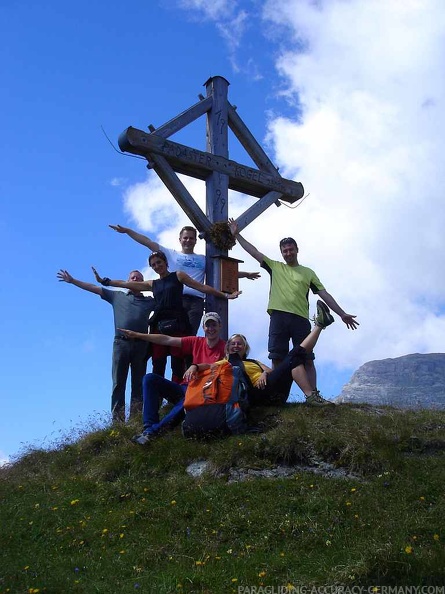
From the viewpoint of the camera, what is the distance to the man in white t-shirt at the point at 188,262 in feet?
29.2

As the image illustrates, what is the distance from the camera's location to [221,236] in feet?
31.2

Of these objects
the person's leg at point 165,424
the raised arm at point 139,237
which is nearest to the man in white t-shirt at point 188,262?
the raised arm at point 139,237

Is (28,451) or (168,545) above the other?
(28,451)

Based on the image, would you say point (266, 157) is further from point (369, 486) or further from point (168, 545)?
point (168, 545)

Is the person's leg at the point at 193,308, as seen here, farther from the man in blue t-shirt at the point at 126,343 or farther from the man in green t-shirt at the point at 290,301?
the man in green t-shirt at the point at 290,301

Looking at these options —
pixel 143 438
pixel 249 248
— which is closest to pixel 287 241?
pixel 249 248

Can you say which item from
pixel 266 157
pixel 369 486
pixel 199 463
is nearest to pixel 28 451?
pixel 199 463

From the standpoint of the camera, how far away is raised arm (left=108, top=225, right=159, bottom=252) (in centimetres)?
888

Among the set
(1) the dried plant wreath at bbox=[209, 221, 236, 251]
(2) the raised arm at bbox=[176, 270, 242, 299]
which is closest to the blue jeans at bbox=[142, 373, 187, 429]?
(2) the raised arm at bbox=[176, 270, 242, 299]

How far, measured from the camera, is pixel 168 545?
5145 mm

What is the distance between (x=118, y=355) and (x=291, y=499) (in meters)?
3.65

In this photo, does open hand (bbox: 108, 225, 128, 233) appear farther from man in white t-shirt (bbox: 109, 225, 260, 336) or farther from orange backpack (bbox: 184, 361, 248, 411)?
orange backpack (bbox: 184, 361, 248, 411)

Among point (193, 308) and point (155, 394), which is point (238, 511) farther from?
point (193, 308)

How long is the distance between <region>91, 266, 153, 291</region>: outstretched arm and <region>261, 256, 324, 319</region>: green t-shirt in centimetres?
157
